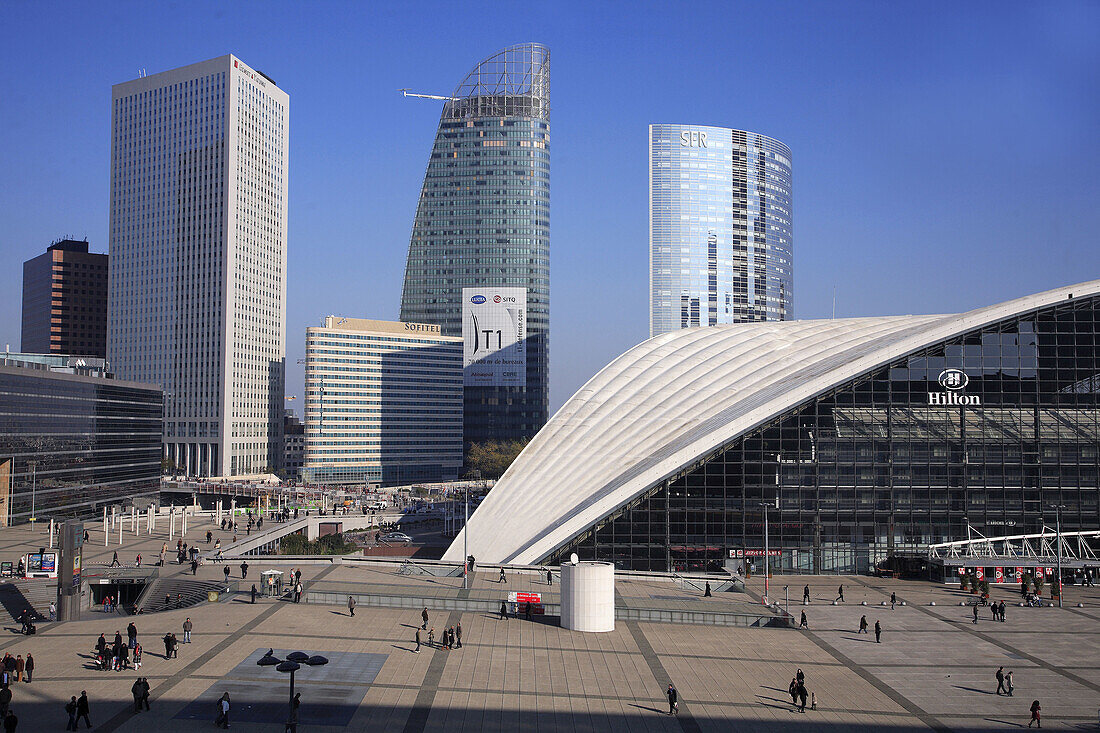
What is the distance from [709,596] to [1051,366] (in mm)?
31464

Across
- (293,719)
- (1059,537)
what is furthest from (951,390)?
(293,719)

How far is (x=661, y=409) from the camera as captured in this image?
2621 inches

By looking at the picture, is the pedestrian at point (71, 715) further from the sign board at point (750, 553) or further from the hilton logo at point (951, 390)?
the hilton logo at point (951, 390)

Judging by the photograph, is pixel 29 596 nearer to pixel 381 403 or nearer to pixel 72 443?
pixel 72 443

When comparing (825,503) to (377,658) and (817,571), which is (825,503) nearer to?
(817,571)

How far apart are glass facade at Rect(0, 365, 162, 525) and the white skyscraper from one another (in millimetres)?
62315

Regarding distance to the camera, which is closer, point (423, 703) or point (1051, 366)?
point (423, 703)

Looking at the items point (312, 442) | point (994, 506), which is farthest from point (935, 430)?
point (312, 442)

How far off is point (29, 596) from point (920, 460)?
55.4m

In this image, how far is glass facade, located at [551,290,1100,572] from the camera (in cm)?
6066

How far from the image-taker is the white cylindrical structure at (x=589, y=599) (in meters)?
43.3

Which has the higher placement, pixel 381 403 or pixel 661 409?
pixel 381 403

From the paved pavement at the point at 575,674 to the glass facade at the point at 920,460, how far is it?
1232 cm

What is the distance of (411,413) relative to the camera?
17938cm
